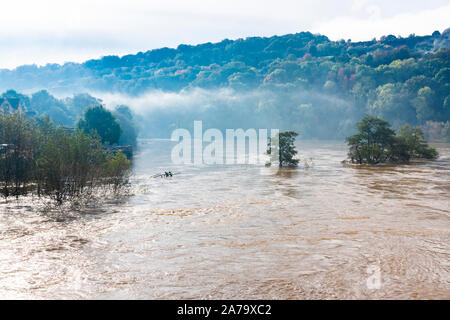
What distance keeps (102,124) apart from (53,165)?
48152 mm

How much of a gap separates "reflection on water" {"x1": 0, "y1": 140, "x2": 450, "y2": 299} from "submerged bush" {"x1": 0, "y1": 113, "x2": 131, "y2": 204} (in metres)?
1.83

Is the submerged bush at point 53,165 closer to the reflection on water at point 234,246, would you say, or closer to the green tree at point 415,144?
the reflection on water at point 234,246

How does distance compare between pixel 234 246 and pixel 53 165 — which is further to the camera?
pixel 53 165

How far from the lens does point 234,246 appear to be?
60.6 feet

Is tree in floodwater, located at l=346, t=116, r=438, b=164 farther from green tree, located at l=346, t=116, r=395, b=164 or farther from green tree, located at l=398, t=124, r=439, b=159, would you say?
green tree, located at l=398, t=124, r=439, b=159

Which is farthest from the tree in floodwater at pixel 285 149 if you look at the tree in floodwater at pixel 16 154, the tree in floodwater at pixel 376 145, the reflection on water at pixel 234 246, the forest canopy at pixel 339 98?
the forest canopy at pixel 339 98

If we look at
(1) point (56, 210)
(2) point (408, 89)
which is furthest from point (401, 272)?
(2) point (408, 89)

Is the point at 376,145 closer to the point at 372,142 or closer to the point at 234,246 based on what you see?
the point at 372,142

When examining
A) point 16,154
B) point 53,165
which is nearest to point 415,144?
point 53,165

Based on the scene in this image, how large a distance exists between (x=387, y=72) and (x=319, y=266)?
130672 millimetres

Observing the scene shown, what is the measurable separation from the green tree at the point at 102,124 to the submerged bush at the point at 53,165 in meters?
39.2

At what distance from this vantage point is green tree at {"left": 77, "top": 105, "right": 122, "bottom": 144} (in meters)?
71.4
